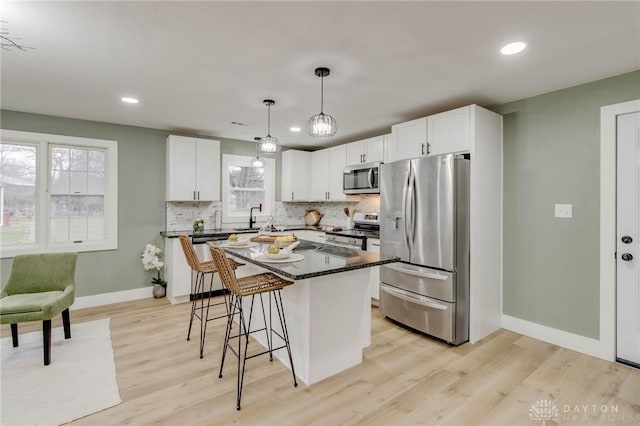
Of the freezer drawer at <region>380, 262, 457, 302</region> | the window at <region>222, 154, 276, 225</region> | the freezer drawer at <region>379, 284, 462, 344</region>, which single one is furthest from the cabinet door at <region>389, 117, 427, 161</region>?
the window at <region>222, 154, 276, 225</region>

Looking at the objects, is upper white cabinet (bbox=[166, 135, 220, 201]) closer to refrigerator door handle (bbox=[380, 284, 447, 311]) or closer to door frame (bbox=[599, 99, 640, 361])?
refrigerator door handle (bbox=[380, 284, 447, 311])

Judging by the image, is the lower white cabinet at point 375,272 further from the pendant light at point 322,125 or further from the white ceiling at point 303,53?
the pendant light at point 322,125

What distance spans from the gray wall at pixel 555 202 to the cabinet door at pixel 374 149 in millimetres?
1420

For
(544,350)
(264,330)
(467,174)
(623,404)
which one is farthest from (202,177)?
(623,404)

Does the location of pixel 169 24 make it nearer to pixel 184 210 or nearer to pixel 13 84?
pixel 13 84

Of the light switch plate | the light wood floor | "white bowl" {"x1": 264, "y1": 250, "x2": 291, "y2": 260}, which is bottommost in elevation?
the light wood floor

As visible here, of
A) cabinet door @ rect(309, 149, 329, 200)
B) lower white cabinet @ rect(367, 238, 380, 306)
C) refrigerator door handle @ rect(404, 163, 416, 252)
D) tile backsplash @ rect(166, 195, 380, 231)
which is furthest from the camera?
cabinet door @ rect(309, 149, 329, 200)

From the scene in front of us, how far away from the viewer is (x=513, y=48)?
216 cm

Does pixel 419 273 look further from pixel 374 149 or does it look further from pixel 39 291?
pixel 39 291

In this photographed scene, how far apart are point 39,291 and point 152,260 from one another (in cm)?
139

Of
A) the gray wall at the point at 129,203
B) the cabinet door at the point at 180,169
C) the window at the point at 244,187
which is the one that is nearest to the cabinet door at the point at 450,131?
the window at the point at 244,187

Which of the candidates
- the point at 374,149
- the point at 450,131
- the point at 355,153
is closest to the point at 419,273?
the point at 450,131

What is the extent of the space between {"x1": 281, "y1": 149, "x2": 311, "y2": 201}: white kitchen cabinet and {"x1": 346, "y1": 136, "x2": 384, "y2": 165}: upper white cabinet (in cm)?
111

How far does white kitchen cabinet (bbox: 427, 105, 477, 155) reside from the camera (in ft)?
10.0
